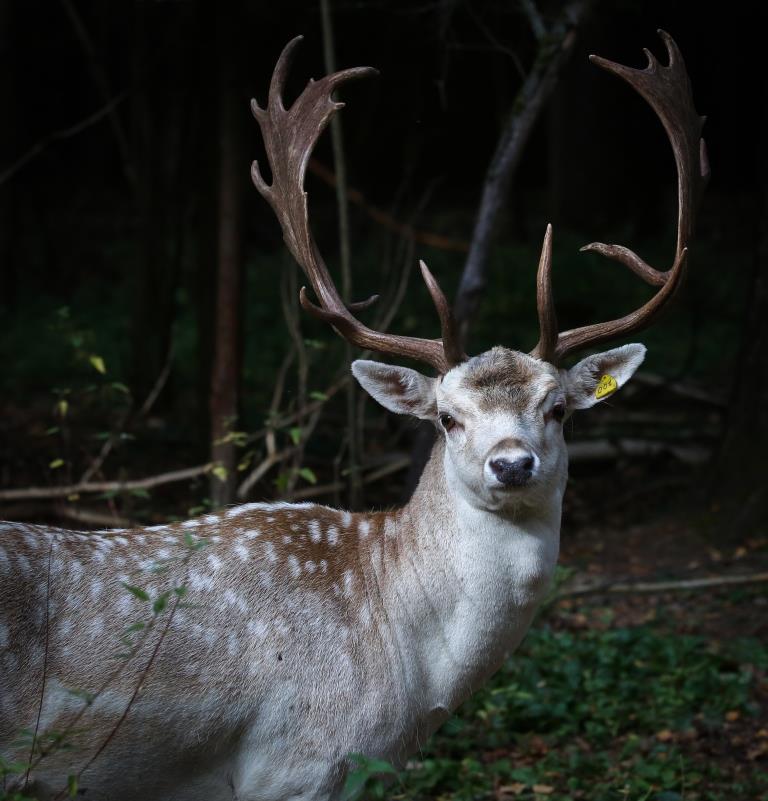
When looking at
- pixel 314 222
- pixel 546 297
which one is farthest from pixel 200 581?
pixel 314 222

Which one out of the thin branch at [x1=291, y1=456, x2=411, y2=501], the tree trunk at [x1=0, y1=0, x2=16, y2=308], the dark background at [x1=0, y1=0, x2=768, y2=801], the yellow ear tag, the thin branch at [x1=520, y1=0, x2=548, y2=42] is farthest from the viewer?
the tree trunk at [x1=0, y1=0, x2=16, y2=308]

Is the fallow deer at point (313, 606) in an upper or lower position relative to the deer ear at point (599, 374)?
lower

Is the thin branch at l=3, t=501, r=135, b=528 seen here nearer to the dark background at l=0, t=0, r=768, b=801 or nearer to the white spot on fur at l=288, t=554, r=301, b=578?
the dark background at l=0, t=0, r=768, b=801

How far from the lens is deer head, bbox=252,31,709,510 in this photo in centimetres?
420

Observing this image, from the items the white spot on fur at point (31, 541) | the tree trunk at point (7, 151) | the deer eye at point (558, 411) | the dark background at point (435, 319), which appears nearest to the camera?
the white spot on fur at point (31, 541)

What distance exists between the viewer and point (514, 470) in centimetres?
399

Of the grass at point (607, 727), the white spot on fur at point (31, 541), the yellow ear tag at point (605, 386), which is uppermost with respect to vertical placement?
the yellow ear tag at point (605, 386)

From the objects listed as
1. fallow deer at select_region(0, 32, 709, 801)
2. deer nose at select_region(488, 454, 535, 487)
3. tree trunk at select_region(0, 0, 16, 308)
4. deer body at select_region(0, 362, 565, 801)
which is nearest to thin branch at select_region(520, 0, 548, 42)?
fallow deer at select_region(0, 32, 709, 801)

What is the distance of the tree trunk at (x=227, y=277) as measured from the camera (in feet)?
24.2

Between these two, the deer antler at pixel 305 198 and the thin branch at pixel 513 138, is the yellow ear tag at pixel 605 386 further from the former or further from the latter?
the thin branch at pixel 513 138

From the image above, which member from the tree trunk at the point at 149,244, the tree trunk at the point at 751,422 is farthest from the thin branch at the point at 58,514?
the tree trunk at the point at 751,422

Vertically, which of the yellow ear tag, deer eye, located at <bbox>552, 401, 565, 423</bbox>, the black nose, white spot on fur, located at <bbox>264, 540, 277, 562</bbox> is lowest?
white spot on fur, located at <bbox>264, 540, 277, 562</bbox>

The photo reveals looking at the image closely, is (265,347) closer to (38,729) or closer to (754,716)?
(754,716)

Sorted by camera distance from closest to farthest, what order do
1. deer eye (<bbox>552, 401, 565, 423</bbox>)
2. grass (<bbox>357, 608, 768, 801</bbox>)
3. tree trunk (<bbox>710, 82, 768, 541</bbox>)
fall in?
deer eye (<bbox>552, 401, 565, 423</bbox>), grass (<bbox>357, 608, 768, 801</bbox>), tree trunk (<bbox>710, 82, 768, 541</bbox>)
